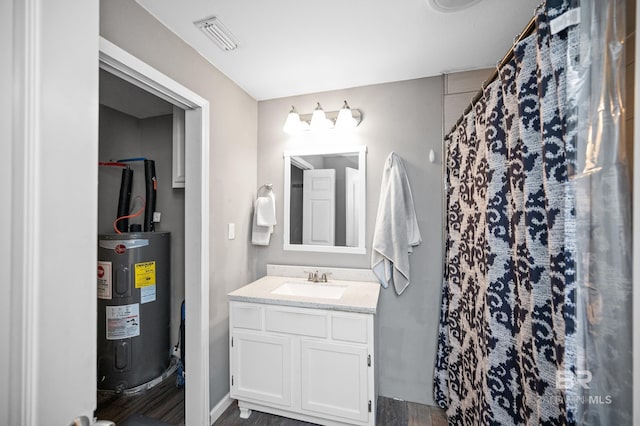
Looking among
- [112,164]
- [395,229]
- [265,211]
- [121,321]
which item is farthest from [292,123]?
[121,321]

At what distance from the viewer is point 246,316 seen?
5.93 ft

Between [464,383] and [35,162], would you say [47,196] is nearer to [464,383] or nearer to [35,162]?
[35,162]

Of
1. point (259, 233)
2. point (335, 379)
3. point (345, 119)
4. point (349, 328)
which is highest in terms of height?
point (345, 119)

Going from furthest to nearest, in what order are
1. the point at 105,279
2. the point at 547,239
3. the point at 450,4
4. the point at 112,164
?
the point at 112,164, the point at 105,279, the point at 450,4, the point at 547,239

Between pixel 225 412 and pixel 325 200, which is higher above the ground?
pixel 325 200

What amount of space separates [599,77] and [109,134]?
326 centimetres

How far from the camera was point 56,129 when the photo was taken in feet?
1.80

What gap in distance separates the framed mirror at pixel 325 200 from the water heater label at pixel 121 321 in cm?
130

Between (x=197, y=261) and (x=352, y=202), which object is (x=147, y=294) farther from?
(x=352, y=202)

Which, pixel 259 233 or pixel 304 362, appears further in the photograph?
pixel 259 233

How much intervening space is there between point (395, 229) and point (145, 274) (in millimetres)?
2001

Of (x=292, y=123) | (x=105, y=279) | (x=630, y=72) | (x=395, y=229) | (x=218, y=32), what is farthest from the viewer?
(x=292, y=123)

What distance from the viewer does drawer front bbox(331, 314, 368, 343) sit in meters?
1.61

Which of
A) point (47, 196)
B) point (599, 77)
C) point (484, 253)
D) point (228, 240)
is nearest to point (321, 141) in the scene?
point (228, 240)
